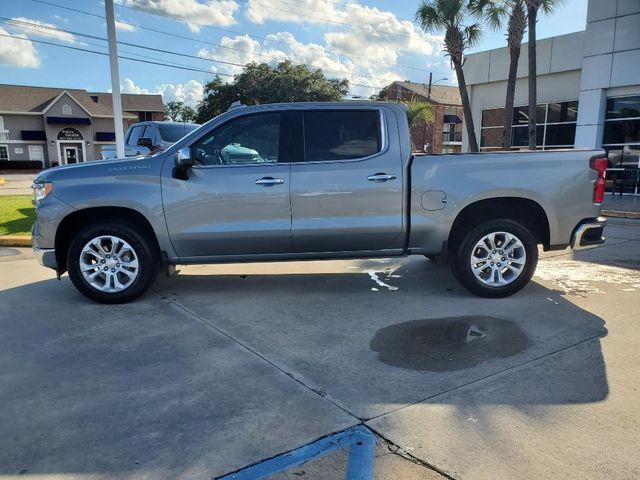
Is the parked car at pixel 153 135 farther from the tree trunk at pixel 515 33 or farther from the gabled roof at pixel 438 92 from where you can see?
the gabled roof at pixel 438 92

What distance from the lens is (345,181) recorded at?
5238 mm

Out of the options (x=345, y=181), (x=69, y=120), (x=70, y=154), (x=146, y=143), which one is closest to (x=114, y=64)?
(x=146, y=143)

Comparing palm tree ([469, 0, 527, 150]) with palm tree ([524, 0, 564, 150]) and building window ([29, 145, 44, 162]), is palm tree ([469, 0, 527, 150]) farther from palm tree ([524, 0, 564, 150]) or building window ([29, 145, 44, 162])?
building window ([29, 145, 44, 162])

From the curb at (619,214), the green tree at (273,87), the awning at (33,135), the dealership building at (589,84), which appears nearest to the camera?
the curb at (619,214)

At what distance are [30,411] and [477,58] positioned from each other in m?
24.2

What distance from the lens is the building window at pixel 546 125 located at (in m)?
20.3

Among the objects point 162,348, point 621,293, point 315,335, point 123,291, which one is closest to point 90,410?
point 162,348

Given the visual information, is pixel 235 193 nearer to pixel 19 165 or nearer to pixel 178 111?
pixel 19 165

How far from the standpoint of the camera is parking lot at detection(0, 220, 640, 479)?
8.87ft

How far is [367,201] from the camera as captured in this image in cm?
528

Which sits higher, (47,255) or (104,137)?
(104,137)

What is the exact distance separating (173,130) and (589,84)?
14704mm

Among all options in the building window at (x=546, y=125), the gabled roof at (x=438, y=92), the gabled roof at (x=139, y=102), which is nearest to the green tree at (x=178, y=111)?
the gabled roof at (x=139, y=102)

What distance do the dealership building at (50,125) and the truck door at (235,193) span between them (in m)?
51.8
